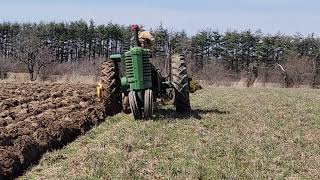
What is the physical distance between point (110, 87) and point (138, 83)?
1042 mm

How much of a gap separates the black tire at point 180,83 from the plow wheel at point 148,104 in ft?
3.55

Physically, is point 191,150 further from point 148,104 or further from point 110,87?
point 110,87

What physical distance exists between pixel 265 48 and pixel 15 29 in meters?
30.9

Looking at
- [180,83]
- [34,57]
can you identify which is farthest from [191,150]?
[34,57]

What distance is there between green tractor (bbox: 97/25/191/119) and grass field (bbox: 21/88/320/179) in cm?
51

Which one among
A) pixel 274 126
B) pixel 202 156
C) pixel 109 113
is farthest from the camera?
pixel 109 113

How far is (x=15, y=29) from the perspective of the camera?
210 feet

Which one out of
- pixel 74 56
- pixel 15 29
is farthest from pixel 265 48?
pixel 15 29

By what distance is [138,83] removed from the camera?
11430 mm

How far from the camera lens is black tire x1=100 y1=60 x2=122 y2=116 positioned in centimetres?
1222

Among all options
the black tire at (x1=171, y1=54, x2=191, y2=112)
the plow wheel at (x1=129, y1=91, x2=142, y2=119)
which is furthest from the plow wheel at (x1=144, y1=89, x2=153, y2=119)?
the black tire at (x1=171, y1=54, x2=191, y2=112)

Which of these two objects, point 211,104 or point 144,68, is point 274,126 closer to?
point 144,68

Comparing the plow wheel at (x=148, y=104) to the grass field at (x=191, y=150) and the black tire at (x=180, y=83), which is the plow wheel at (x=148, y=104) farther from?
the black tire at (x=180, y=83)

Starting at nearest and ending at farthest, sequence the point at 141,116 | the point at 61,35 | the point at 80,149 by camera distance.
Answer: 1. the point at 80,149
2. the point at 141,116
3. the point at 61,35
